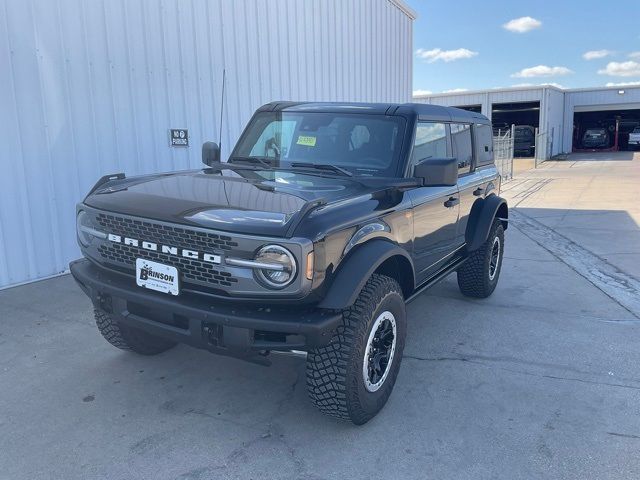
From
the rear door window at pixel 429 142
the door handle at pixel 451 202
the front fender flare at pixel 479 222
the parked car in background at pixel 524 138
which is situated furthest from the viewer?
A: the parked car in background at pixel 524 138

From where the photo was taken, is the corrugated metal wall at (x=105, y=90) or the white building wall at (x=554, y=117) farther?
the white building wall at (x=554, y=117)

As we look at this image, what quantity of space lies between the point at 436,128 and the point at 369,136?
70 cm

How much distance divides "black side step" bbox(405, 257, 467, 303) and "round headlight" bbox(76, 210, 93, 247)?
2.06 m

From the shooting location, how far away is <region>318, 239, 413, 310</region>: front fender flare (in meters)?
2.55

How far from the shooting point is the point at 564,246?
26.1 feet

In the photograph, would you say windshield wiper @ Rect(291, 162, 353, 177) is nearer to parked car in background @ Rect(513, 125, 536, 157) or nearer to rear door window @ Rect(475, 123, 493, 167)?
rear door window @ Rect(475, 123, 493, 167)

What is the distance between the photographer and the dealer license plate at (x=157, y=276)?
2.67m

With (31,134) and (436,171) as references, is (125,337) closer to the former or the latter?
(436,171)

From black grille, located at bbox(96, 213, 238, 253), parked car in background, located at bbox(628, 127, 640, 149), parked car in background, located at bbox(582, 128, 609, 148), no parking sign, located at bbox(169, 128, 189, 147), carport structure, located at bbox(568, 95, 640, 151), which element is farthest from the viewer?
parked car in background, located at bbox(582, 128, 609, 148)

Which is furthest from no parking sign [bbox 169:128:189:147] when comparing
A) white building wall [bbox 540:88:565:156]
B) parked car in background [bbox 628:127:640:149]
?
parked car in background [bbox 628:127:640:149]

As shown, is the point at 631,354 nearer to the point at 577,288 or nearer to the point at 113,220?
the point at 577,288

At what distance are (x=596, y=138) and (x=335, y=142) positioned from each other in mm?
38902

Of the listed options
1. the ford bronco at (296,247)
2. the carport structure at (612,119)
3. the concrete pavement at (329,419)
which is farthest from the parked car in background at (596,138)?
the ford bronco at (296,247)

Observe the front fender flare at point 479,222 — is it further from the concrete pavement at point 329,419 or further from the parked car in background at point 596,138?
the parked car in background at point 596,138
